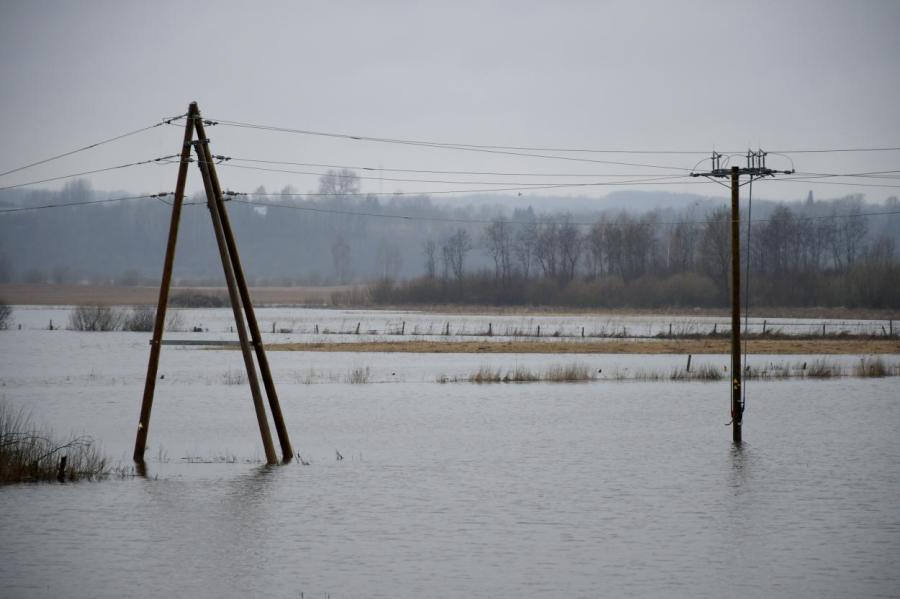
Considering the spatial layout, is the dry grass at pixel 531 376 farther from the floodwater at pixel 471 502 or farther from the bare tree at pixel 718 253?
the bare tree at pixel 718 253

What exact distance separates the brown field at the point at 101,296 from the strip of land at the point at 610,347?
76.4 m

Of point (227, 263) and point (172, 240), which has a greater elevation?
point (172, 240)

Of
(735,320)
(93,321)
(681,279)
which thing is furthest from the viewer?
(681,279)

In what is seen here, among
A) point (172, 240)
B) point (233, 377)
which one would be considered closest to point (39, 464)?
point (172, 240)

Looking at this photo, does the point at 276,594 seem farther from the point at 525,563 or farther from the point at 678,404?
the point at 678,404

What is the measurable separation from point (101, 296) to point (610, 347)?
11378 centimetres

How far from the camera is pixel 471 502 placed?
21.9 m

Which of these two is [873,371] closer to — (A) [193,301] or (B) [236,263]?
(B) [236,263]

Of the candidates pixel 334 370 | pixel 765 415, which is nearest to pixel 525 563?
pixel 765 415

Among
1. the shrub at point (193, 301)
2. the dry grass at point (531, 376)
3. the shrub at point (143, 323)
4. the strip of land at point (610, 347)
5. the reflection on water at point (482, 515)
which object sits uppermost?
the shrub at point (193, 301)

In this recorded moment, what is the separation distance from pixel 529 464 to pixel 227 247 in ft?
30.5

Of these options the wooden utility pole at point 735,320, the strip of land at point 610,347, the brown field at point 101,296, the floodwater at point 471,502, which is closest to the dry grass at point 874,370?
the floodwater at point 471,502

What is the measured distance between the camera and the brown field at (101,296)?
149 m

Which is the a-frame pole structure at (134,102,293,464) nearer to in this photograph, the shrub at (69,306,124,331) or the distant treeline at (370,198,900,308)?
the shrub at (69,306,124,331)
